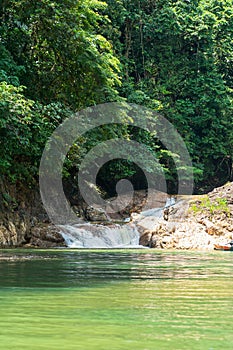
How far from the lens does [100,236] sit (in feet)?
55.0

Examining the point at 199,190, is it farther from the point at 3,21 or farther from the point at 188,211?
the point at 3,21

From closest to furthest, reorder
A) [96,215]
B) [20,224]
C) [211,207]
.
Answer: [211,207] → [20,224] → [96,215]

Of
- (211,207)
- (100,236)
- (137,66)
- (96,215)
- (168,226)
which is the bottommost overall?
(100,236)

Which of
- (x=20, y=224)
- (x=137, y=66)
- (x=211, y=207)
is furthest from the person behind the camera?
(x=137, y=66)

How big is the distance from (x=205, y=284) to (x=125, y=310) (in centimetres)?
185

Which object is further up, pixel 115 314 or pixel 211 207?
pixel 211 207

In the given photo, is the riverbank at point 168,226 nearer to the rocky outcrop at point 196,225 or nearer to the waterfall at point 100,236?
the rocky outcrop at point 196,225

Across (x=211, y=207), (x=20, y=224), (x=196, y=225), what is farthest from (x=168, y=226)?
(x=20, y=224)

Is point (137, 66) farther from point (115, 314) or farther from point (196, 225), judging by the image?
point (115, 314)

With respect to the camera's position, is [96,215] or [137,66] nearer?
[96,215]

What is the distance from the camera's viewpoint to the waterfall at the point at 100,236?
53.4 ft

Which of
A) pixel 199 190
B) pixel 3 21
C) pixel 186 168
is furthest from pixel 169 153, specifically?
pixel 3 21

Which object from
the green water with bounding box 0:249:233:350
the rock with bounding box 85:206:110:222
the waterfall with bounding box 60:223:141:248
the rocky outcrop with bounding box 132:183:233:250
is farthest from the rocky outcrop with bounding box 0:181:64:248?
the green water with bounding box 0:249:233:350

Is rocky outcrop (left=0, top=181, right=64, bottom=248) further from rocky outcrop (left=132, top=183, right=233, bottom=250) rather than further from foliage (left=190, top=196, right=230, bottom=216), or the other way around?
foliage (left=190, top=196, right=230, bottom=216)
